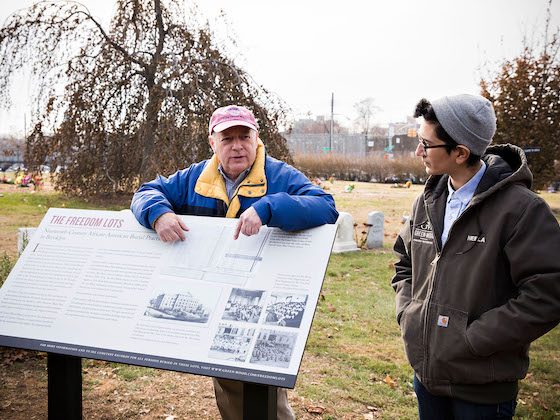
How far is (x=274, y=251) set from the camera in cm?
222

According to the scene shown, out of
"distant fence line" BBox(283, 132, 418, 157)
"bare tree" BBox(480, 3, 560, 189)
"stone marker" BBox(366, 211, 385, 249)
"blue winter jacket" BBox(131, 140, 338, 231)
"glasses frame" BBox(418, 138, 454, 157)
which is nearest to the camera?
"glasses frame" BBox(418, 138, 454, 157)

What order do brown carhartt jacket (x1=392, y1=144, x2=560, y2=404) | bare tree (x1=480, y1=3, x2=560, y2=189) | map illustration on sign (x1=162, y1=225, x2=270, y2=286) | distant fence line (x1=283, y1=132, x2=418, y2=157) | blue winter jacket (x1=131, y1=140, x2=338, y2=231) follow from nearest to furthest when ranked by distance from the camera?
brown carhartt jacket (x1=392, y1=144, x2=560, y2=404), map illustration on sign (x1=162, y1=225, x2=270, y2=286), blue winter jacket (x1=131, y1=140, x2=338, y2=231), bare tree (x1=480, y1=3, x2=560, y2=189), distant fence line (x1=283, y1=132, x2=418, y2=157)

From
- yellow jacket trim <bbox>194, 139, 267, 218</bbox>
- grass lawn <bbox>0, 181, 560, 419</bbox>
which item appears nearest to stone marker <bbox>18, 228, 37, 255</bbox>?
grass lawn <bbox>0, 181, 560, 419</bbox>

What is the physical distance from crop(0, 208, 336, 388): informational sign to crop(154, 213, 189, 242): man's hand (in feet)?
0.11

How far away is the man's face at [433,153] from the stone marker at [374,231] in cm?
792

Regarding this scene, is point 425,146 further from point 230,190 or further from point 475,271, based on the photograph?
point 230,190

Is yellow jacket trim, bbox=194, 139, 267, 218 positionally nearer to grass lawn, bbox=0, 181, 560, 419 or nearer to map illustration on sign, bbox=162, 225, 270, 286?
map illustration on sign, bbox=162, 225, 270, 286

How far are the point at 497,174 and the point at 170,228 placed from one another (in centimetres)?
136

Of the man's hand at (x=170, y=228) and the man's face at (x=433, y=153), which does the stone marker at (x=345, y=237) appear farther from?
the man's face at (x=433, y=153)

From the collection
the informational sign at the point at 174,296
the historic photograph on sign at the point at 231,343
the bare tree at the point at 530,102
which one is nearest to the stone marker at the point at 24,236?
the informational sign at the point at 174,296

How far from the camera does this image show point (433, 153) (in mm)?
2090

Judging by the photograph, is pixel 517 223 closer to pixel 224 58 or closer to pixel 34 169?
pixel 224 58

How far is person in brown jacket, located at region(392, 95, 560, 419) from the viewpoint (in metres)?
1.86

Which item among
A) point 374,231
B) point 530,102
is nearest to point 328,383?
point 374,231
